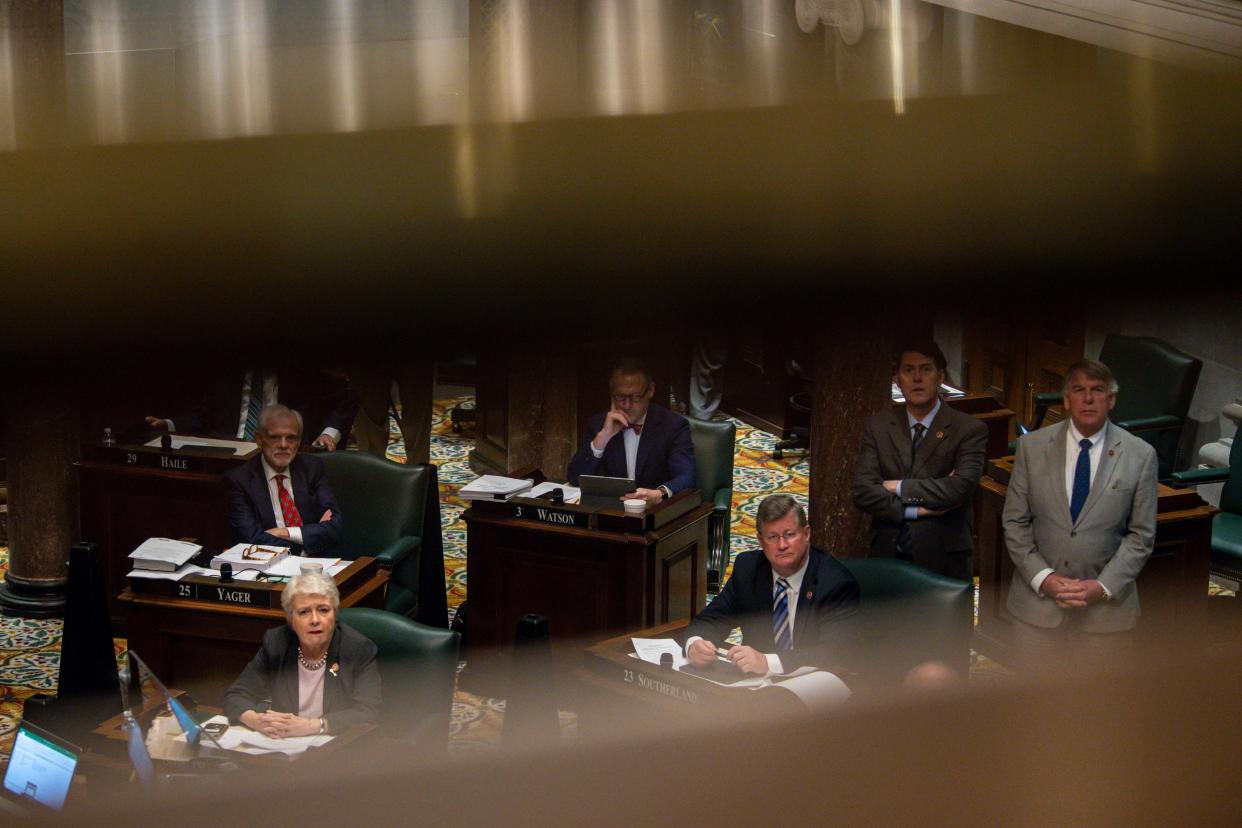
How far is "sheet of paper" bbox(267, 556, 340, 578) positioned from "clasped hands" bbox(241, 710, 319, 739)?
78cm

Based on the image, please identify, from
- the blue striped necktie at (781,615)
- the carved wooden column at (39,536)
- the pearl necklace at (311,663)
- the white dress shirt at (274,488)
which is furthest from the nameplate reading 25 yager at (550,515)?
the carved wooden column at (39,536)

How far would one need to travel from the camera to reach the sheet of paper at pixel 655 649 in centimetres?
372

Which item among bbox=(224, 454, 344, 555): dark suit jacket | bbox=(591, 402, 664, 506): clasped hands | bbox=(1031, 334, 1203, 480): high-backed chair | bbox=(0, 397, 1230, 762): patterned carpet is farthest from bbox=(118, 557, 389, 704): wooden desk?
bbox=(1031, 334, 1203, 480): high-backed chair

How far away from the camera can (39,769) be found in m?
3.32

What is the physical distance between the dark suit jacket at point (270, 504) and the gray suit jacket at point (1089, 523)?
202 cm

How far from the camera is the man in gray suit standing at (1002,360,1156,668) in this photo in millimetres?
4137

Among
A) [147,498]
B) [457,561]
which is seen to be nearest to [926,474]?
[147,498]

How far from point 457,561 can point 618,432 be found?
6.67ft

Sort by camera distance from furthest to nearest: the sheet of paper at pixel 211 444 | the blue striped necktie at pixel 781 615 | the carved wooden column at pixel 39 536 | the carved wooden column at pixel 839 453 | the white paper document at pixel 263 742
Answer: the carved wooden column at pixel 39 536, the sheet of paper at pixel 211 444, the carved wooden column at pixel 839 453, the blue striped necktie at pixel 781 615, the white paper document at pixel 263 742

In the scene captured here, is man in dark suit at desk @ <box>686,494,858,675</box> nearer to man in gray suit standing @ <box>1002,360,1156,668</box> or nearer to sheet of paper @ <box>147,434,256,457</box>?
man in gray suit standing @ <box>1002,360,1156,668</box>

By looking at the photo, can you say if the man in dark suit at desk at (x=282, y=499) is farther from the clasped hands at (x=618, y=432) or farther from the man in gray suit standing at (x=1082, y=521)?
the man in gray suit standing at (x=1082, y=521)

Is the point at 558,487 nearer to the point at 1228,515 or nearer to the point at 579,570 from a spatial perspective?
the point at 579,570

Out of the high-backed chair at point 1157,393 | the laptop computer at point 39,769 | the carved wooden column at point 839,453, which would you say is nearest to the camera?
the laptop computer at point 39,769

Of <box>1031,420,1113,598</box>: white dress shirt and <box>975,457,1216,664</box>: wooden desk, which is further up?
<box>1031,420,1113,598</box>: white dress shirt
